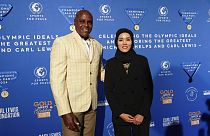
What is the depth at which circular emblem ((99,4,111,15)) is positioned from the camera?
9.01 ft

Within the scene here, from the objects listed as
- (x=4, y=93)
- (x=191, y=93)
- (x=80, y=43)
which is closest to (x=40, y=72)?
(x=4, y=93)

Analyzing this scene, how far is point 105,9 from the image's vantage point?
2762 mm

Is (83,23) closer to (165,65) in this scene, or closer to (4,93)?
(4,93)

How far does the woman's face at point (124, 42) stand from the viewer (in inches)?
81.8

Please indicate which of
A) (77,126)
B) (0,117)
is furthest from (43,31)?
(77,126)

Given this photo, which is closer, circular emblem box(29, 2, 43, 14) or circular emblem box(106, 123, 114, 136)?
circular emblem box(29, 2, 43, 14)

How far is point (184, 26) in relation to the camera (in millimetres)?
3195

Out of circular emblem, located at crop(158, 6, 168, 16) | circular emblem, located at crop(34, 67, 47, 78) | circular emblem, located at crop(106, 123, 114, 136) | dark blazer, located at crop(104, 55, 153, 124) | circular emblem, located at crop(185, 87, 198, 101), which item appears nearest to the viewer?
dark blazer, located at crop(104, 55, 153, 124)

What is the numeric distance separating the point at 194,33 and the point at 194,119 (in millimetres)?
1017

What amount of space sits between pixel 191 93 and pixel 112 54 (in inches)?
44.7

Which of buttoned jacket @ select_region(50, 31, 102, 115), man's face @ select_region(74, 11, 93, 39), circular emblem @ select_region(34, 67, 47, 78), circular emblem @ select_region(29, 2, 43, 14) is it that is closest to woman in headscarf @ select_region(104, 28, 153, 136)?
buttoned jacket @ select_region(50, 31, 102, 115)

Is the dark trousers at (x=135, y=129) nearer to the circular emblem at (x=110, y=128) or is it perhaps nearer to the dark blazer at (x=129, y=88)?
the dark blazer at (x=129, y=88)

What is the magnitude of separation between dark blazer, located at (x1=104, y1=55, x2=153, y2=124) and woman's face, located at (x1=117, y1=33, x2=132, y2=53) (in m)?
0.09

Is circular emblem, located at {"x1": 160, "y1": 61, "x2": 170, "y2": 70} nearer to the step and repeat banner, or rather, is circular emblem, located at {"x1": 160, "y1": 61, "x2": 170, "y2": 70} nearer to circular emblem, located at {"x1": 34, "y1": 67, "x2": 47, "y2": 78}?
the step and repeat banner
